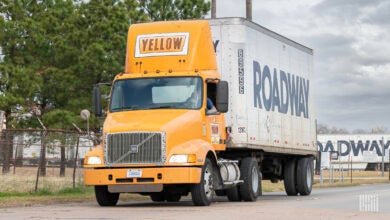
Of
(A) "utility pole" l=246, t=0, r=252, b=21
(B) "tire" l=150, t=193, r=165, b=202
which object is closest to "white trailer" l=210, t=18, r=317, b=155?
(B) "tire" l=150, t=193, r=165, b=202

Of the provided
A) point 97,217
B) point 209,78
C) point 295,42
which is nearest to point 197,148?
point 209,78

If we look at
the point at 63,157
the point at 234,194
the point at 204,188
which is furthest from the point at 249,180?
the point at 63,157

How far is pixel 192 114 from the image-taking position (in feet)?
63.5

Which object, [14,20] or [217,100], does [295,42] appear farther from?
[14,20]

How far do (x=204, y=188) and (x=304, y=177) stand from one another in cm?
909

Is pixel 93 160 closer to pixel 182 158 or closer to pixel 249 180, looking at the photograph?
pixel 182 158

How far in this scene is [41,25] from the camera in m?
41.6

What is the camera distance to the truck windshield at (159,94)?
64.2ft

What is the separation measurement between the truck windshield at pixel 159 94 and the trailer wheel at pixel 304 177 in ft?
28.6

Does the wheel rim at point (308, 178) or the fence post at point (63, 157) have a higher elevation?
the fence post at point (63, 157)

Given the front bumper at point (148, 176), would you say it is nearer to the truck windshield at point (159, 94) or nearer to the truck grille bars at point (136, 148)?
the truck grille bars at point (136, 148)

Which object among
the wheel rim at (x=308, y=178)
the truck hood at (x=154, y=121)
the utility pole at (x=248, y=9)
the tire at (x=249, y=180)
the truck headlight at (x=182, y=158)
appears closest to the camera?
the truck headlight at (x=182, y=158)

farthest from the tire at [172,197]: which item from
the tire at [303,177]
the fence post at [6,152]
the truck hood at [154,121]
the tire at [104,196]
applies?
the fence post at [6,152]

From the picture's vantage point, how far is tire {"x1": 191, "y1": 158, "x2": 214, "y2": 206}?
61.7 ft
